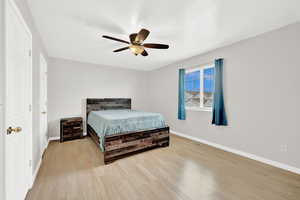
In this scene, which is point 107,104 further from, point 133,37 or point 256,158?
point 256,158

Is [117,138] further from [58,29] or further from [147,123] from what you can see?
[58,29]

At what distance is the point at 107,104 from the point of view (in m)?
4.48

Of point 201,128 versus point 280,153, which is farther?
point 201,128

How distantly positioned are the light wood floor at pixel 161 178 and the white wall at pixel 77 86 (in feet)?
4.64

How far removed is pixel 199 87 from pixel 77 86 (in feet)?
12.5

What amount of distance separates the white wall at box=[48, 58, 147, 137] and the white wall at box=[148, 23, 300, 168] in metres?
3.11

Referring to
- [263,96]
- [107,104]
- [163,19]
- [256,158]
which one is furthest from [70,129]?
[263,96]

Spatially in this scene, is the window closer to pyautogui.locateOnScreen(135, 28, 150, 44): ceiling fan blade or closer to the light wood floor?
the light wood floor

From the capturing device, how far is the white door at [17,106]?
43.2 inches

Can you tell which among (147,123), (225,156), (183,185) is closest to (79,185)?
(183,185)

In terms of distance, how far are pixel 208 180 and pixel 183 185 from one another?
1.40 feet

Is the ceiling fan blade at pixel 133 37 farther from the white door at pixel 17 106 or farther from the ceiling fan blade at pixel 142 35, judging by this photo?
the white door at pixel 17 106

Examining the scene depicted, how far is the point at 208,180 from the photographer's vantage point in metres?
1.90

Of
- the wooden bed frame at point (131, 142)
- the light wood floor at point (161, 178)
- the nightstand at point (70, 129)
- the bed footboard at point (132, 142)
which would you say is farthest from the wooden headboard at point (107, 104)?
the bed footboard at point (132, 142)
